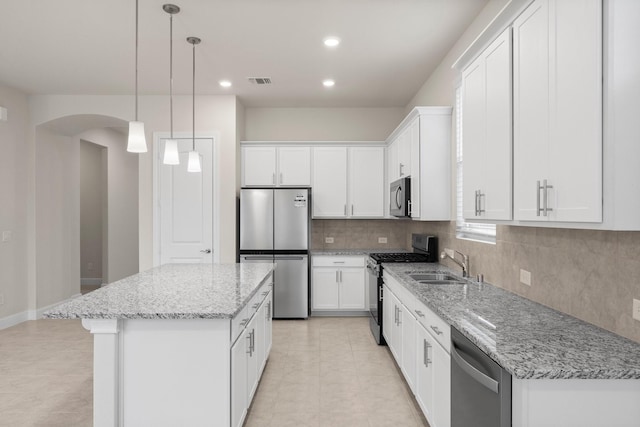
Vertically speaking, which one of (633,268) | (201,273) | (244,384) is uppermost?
(633,268)

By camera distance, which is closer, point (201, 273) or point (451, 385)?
point (451, 385)

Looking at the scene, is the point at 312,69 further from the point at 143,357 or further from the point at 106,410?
the point at 106,410

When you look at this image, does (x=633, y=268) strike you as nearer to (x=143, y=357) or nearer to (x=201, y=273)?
(x=143, y=357)

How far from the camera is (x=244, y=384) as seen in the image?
93.5 inches

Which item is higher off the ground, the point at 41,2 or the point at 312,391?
the point at 41,2

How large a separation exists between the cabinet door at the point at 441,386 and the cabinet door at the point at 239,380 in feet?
3.68

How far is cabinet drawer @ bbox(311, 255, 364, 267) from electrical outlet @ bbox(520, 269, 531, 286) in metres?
2.85

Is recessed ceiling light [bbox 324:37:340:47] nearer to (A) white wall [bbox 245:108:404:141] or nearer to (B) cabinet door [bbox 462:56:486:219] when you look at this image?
(B) cabinet door [bbox 462:56:486:219]

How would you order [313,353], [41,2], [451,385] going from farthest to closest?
[313,353]
[41,2]
[451,385]

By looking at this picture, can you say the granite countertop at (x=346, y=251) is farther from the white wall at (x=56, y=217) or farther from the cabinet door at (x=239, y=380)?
the white wall at (x=56, y=217)

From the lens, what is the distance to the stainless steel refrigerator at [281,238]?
502 cm

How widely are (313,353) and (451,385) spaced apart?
216 centimetres

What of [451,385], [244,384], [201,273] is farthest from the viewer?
[201,273]

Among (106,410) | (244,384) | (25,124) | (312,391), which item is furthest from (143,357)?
(25,124)
